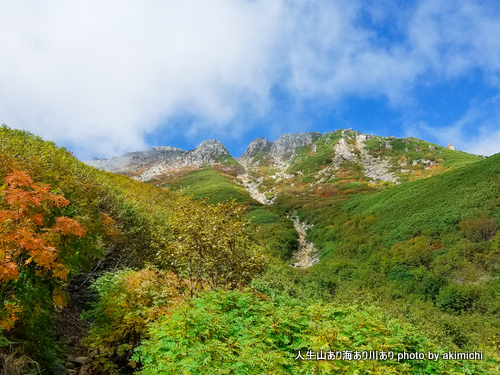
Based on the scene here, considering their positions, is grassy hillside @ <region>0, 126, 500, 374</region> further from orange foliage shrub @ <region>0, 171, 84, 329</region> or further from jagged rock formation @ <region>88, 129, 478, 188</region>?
jagged rock formation @ <region>88, 129, 478, 188</region>

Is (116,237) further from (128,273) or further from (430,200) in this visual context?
(430,200)

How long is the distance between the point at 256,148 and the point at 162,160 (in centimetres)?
5352

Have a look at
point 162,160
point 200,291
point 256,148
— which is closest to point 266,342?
point 200,291

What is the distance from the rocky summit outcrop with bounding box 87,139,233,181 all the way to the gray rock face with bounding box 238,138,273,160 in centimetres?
1040

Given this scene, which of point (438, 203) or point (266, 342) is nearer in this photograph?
point (266, 342)

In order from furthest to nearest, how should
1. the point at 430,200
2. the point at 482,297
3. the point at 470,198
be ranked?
1. the point at 430,200
2. the point at 470,198
3. the point at 482,297

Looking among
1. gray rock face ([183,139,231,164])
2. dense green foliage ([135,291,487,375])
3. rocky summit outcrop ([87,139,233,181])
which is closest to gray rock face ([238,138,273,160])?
rocky summit outcrop ([87,139,233,181])

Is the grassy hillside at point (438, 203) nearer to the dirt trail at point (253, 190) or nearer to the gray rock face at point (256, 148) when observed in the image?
the dirt trail at point (253, 190)

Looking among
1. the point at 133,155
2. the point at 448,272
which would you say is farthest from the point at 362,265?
the point at 133,155

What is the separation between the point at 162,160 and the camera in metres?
148

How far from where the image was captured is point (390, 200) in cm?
3369

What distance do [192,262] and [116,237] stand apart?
5163 mm

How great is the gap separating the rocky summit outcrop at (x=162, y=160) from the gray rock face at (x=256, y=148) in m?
10.4

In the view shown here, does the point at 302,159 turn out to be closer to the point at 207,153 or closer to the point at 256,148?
the point at 256,148
